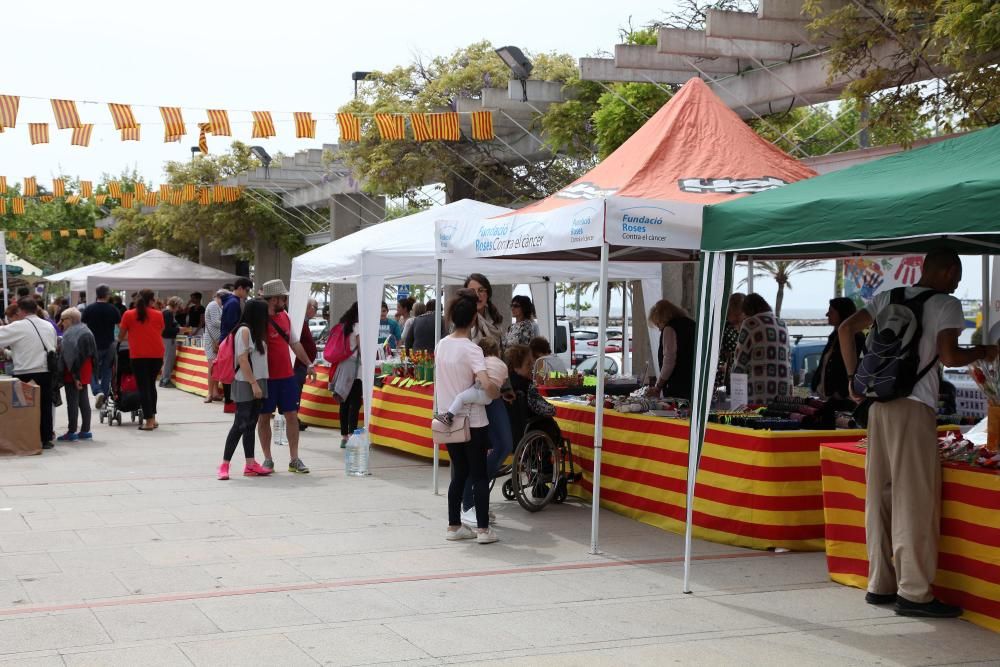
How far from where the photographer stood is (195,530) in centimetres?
834

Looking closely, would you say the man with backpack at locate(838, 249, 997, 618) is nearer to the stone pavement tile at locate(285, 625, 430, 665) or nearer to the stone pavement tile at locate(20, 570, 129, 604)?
the stone pavement tile at locate(285, 625, 430, 665)

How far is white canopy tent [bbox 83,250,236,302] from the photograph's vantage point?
24.6 meters

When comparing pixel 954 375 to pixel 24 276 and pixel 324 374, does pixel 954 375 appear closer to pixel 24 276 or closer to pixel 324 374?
pixel 324 374

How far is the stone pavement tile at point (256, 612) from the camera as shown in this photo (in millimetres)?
5820

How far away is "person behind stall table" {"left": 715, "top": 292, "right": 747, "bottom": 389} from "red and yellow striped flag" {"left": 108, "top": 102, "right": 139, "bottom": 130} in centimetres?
1042

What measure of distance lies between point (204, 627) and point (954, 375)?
1226cm

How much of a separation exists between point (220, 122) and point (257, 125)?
→ 1.87 ft

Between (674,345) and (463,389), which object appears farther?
(674,345)

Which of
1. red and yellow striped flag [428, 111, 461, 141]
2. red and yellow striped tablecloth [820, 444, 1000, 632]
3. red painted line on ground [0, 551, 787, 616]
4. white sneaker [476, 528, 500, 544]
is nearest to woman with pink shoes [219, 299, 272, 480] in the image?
white sneaker [476, 528, 500, 544]

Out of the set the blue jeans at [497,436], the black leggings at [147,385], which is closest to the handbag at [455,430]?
the blue jeans at [497,436]

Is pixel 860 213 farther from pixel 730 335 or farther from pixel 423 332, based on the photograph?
pixel 423 332

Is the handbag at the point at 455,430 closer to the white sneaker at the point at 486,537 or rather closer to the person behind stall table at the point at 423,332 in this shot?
the white sneaker at the point at 486,537

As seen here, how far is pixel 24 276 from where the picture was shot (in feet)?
133

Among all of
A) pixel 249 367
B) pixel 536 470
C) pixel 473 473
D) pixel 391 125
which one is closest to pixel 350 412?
pixel 249 367
